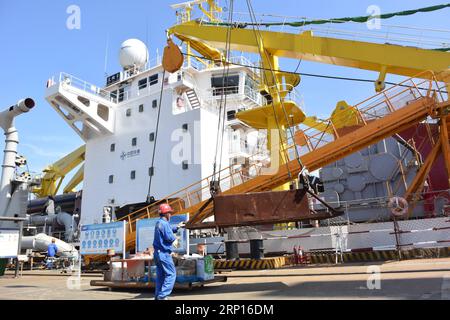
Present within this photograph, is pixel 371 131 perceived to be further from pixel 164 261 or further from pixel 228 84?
pixel 228 84

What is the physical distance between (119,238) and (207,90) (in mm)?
12709

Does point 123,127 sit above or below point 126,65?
below

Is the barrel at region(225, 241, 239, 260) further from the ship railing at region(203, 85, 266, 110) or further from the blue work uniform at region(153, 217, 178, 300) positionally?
the ship railing at region(203, 85, 266, 110)

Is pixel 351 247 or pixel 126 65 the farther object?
pixel 126 65

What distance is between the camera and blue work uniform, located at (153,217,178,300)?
4.84 metres

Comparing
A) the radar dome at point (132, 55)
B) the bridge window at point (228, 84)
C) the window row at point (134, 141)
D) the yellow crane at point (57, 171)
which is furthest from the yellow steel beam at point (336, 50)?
the yellow crane at point (57, 171)

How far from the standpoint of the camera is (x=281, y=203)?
5590 millimetres

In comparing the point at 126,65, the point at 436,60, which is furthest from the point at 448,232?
the point at 126,65

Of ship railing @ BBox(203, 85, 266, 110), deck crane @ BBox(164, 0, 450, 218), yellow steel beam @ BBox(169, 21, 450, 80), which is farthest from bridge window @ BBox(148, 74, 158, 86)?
yellow steel beam @ BBox(169, 21, 450, 80)

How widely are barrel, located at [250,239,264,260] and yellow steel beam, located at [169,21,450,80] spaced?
225 inches

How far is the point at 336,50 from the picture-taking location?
12.1 metres
